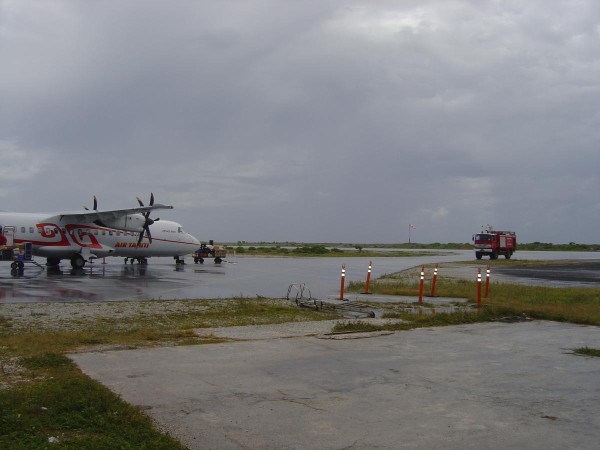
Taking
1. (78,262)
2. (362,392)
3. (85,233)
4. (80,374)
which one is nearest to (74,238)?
(85,233)

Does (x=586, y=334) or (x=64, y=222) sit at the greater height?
(x=64, y=222)

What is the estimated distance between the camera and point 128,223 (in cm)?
3419

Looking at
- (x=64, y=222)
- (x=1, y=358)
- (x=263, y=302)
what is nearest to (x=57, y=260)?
(x=64, y=222)

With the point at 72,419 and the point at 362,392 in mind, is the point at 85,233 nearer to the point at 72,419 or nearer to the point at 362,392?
the point at 362,392

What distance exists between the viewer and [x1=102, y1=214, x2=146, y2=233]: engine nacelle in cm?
3369

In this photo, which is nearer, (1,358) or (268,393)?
(268,393)

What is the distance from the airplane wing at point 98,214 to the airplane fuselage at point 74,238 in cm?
29

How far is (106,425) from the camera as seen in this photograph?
551 cm

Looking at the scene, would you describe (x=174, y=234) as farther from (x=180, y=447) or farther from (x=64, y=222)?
(x=180, y=447)

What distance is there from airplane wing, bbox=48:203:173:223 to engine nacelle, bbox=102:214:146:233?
0.41 meters

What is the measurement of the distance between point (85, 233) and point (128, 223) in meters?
2.66

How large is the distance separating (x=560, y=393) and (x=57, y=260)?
1225 inches

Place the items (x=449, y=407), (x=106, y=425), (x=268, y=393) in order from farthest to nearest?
1. (x=268, y=393)
2. (x=449, y=407)
3. (x=106, y=425)

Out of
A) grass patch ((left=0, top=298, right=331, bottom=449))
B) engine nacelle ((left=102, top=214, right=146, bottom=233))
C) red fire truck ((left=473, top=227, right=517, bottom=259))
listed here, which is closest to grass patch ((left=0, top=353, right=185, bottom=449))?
grass patch ((left=0, top=298, right=331, bottom=449))
